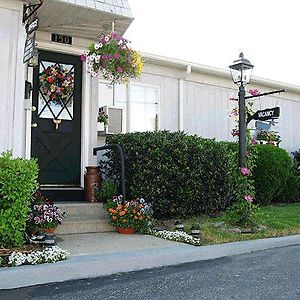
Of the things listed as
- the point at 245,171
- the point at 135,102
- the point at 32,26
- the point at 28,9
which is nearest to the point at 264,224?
the point at 245,171

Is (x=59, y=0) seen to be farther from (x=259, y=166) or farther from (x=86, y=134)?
(x=259, y=166)

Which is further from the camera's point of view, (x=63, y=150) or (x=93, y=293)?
(x=63, y=150)

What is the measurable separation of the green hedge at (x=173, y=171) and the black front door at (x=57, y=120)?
0.66 meters

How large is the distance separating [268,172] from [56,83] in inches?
191

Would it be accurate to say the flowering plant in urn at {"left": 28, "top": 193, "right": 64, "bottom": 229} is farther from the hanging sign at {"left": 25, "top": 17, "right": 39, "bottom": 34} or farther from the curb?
the hanging sign at {"left": 25, "top": 17, "right": 39, "bottom": 34}

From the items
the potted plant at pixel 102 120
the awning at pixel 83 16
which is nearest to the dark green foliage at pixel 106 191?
the potted plant at pixel 102 120

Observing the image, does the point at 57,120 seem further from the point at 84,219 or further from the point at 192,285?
the point at 192,285

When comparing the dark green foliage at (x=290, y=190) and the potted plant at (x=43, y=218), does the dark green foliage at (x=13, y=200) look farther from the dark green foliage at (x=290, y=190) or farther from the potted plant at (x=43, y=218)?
the dark green foliage at (x=290, y=190)

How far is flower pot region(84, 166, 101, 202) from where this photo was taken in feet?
22.7

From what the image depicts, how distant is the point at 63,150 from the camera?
7.23 meters

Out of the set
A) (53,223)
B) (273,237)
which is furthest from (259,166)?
(53,223)

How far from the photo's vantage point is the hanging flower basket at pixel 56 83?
282 inches

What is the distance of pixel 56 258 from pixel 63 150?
3207mm

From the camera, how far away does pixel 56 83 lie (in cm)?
723
